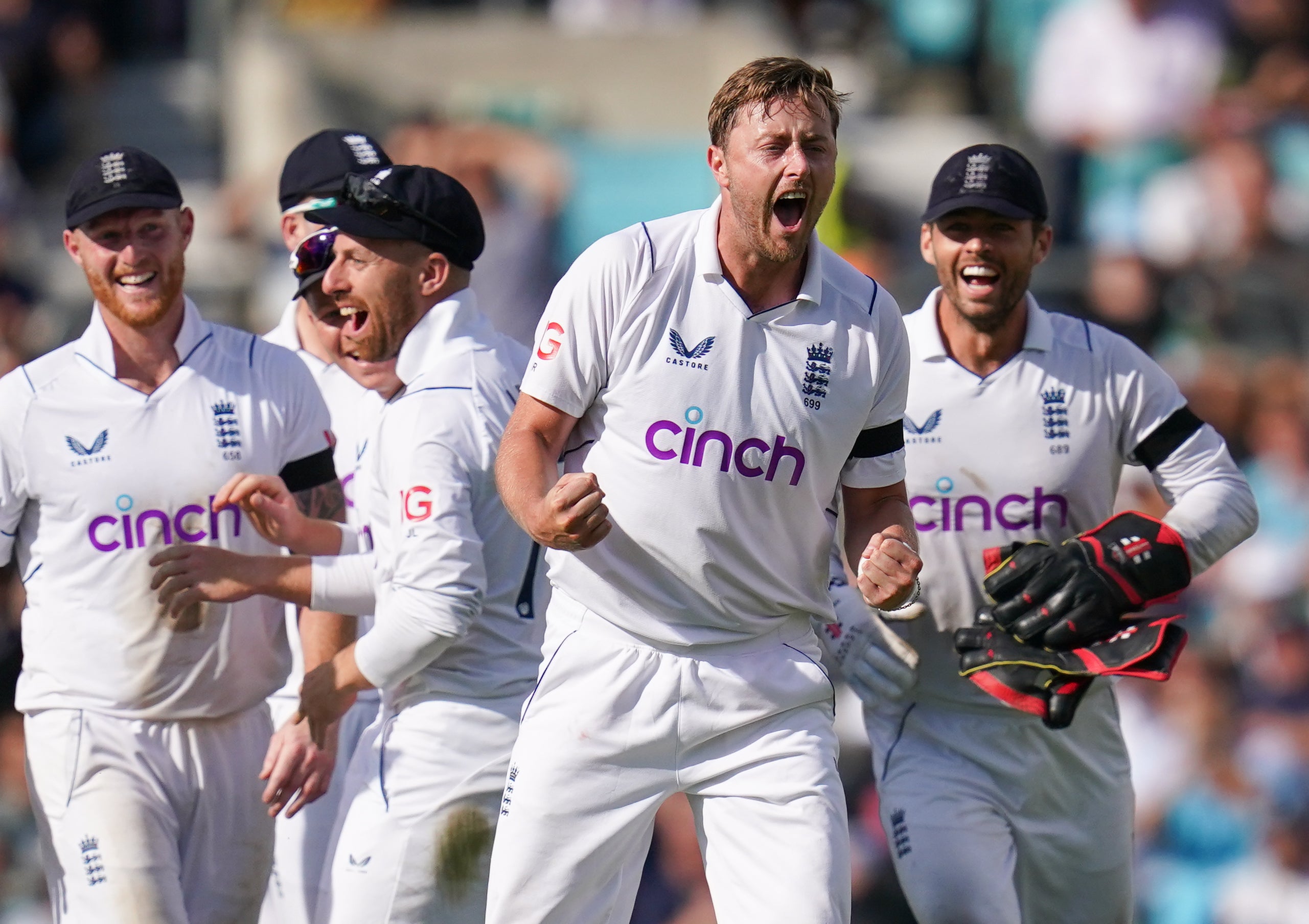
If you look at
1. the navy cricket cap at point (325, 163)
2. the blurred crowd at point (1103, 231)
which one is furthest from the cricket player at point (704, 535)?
the blurred crowd at point (1103, 231)

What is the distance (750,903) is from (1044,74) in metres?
10.3

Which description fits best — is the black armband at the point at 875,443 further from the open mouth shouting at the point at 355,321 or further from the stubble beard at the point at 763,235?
the open mouth shouting at the point at 355,321

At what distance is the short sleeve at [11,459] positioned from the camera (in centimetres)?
555

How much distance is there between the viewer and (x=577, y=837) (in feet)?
15.0

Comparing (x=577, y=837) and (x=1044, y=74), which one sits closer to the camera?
(x=577, y=837)

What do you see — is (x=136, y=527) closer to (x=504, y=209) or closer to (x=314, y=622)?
(x=314, y=622)

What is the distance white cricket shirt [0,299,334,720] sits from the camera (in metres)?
5.56

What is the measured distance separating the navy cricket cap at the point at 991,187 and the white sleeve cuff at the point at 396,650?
212 cm

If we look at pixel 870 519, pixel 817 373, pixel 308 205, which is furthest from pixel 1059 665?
pixel 308 205

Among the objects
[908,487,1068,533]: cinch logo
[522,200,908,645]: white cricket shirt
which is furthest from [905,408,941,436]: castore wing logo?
[522,200,908,645]: white cricket shirt

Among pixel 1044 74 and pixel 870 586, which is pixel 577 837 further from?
pixel 1044 74

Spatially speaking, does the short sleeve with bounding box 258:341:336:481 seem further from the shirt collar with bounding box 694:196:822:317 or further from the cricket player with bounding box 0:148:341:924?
the shirt collar with bounding box 694:196:822:317

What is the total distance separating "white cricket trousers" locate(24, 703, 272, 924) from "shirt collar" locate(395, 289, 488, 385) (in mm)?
1330

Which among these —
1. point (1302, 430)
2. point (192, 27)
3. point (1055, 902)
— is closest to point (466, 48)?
point (192, 27)
